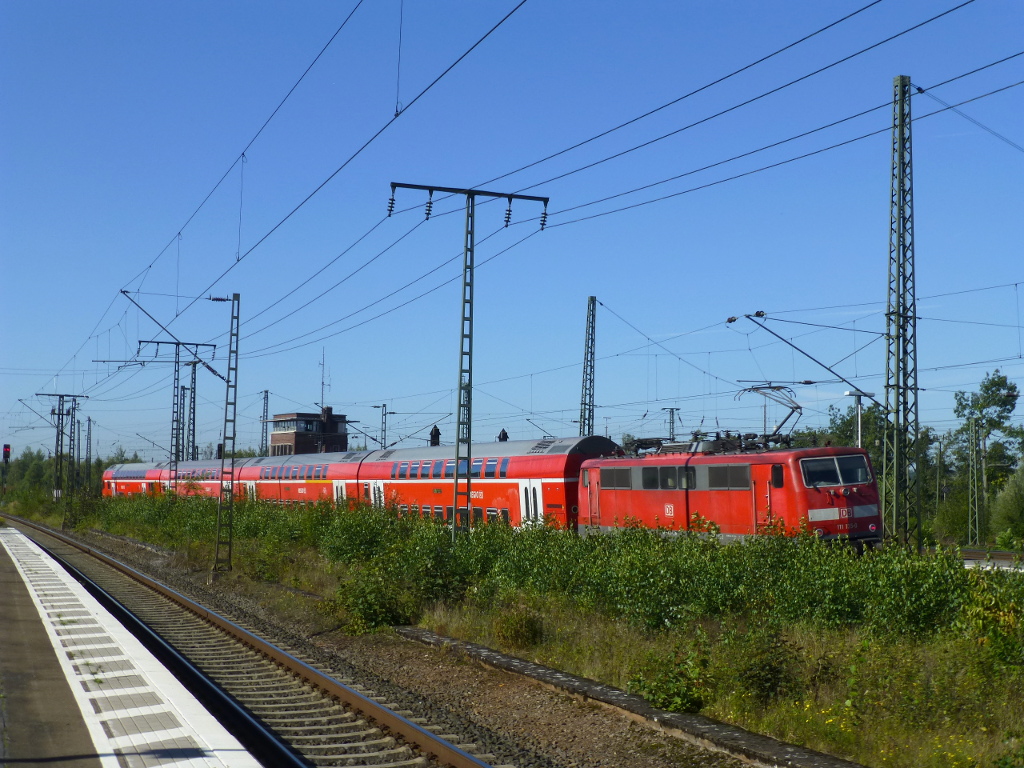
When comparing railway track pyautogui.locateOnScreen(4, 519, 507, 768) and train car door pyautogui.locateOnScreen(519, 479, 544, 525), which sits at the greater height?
train car door pyautogui.locateOnScreen(519, 479, 544, 525)

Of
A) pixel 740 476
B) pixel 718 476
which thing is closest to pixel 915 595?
pixel 740 476

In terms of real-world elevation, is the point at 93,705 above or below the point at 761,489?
below

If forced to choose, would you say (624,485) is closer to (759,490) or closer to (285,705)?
(759,490)

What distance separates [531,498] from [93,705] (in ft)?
73.5

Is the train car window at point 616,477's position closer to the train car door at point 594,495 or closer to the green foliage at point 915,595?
the train car door at point 594,495

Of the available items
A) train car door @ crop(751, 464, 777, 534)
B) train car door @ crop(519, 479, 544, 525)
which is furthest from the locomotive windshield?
train car door @ crop(519, 479, 544, 525)

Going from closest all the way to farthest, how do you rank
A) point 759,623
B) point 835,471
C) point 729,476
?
1. point 759,623
2. point 835,471
3. point 729,476

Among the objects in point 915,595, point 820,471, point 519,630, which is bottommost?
point 519,630

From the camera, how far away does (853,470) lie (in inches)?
965

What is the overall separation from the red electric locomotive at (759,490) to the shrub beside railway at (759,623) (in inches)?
172

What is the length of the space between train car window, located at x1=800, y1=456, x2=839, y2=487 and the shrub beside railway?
608 cm

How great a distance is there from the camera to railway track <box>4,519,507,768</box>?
32.8ft

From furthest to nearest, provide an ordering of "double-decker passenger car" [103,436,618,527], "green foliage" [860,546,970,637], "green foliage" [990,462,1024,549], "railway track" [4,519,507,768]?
"green foliage" [990,462,1024,549] → "double-decker passenger car" [103,436,618,527] → "green foliage" [860,546,970,637] → "railway track" [4,519,507,768]

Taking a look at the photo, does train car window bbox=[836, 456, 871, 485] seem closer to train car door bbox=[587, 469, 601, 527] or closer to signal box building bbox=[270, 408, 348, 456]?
train car door bbox=[587, 469, 601, 527]
